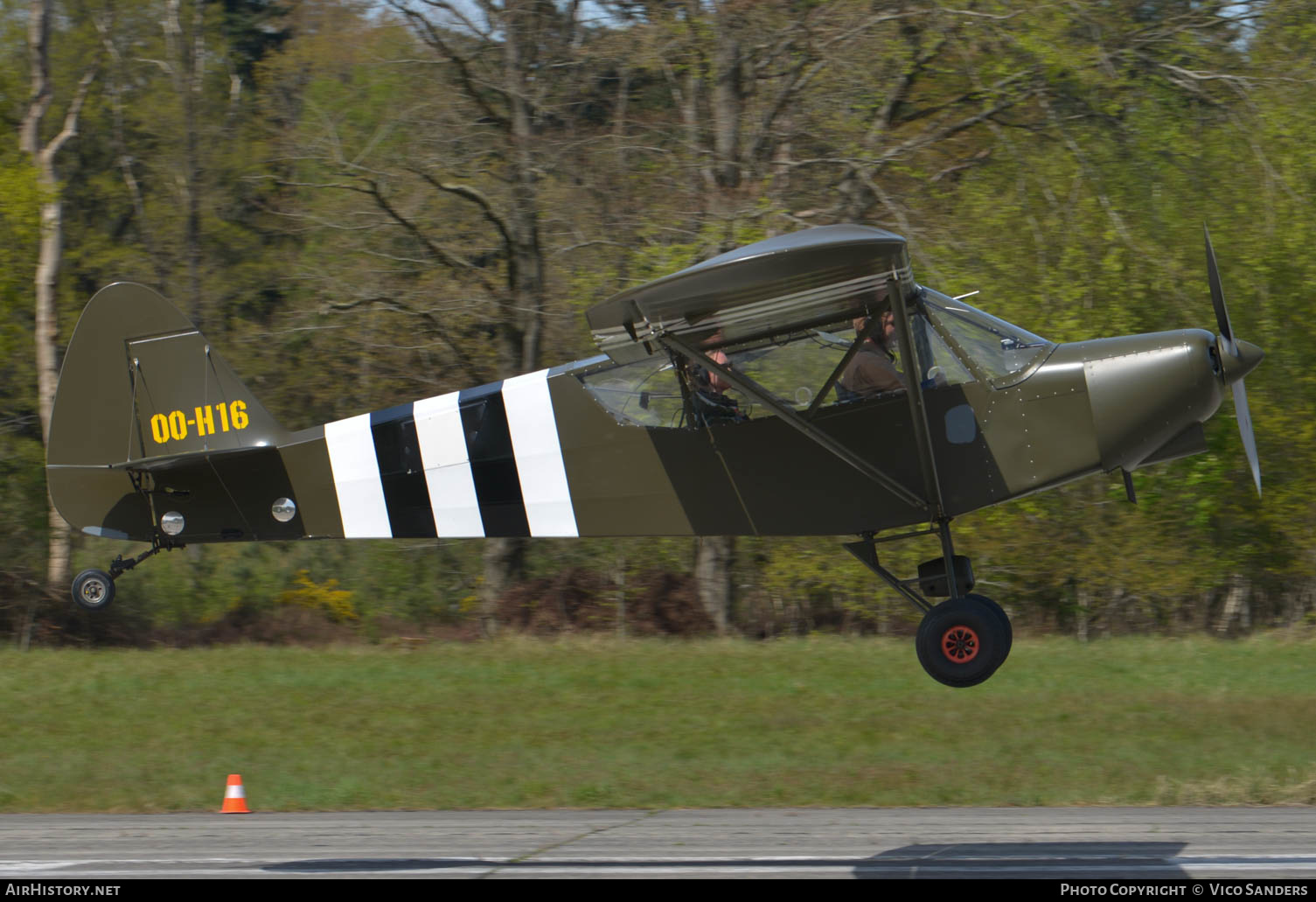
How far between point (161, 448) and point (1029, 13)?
45.0 feet

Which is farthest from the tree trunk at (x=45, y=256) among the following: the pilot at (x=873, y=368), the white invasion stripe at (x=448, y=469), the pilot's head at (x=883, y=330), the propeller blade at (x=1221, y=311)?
the propeller blade at (x=1221, y=311)

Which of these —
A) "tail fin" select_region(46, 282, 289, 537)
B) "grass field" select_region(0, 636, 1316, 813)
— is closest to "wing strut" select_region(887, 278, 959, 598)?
"grass field" select_region(0, 636, 1316, 813)

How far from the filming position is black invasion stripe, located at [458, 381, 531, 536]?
866 cm

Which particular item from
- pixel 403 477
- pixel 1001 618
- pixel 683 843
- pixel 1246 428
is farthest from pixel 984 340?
pixel 683 843

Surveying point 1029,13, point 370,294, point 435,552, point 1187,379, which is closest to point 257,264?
point 370,294

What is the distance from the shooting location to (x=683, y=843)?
9844 millimetres

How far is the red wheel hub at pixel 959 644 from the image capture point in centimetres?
774

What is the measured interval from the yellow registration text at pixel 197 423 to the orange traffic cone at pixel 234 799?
408 centimetres

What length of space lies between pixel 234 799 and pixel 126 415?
4.26 m

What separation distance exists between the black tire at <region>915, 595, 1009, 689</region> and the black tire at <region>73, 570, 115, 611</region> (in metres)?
5.46

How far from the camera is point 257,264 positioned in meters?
23.3

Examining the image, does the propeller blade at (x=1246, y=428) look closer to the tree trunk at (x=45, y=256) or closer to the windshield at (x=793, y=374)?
the windshield at (x=793, y=374)

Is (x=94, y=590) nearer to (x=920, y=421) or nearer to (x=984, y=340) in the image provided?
(x=920, y=421)

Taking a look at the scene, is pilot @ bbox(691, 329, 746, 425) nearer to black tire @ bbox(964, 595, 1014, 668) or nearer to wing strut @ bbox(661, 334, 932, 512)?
wing strut @ bbox(661, 334, 932, 512)
